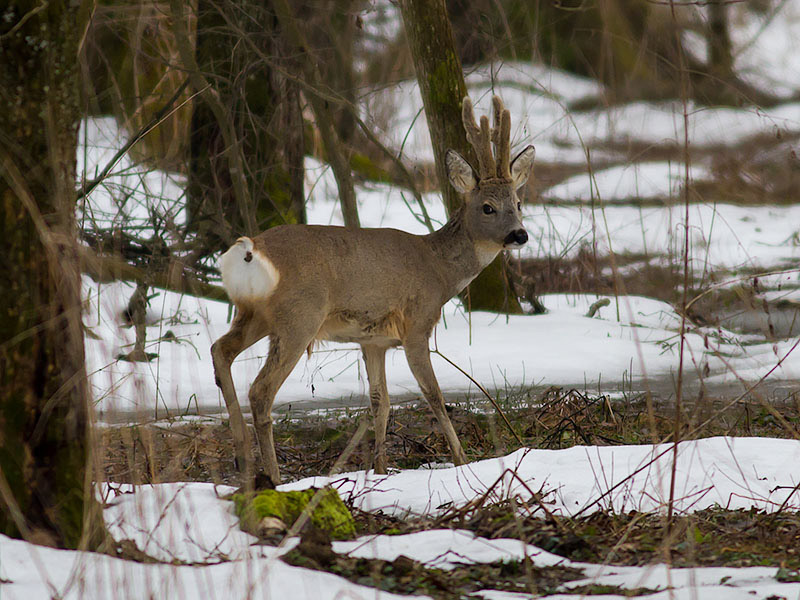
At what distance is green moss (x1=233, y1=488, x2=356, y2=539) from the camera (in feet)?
11.7

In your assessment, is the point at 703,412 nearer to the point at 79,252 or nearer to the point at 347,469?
the point at 347,469

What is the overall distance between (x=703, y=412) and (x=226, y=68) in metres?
5.04

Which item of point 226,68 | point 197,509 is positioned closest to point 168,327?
point 226,68

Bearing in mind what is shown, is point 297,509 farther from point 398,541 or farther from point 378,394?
point 378,394

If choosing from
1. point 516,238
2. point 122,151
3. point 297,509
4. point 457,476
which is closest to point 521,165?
point 516,238

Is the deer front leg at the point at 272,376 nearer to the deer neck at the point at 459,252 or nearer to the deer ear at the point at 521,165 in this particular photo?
the deer neck at the point at 459,252

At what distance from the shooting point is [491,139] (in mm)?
6395

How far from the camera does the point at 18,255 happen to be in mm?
3062

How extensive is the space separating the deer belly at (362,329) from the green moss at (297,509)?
179 centimetres

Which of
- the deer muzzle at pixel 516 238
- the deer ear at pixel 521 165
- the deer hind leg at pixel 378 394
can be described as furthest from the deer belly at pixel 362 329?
the deer ear at pixel 521 165

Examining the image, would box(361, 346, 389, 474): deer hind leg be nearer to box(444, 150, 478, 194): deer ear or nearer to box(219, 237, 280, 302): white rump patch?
box(219, 237, 280, 302): white rump patch

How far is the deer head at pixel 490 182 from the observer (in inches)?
243

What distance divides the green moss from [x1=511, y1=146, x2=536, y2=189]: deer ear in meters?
3.15

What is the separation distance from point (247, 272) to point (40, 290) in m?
1.97
